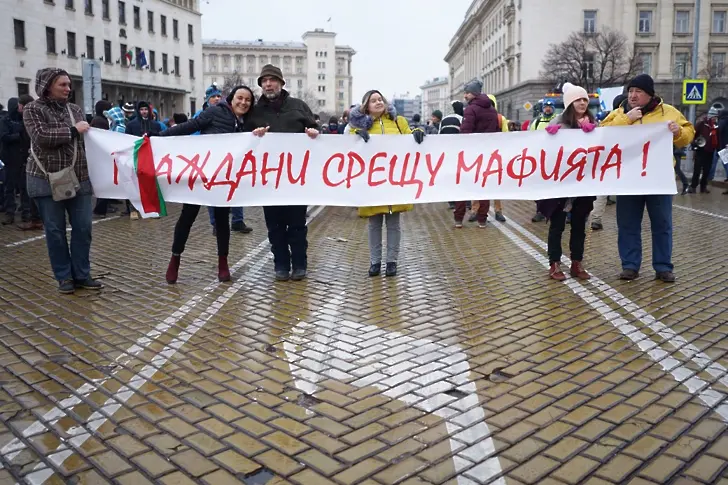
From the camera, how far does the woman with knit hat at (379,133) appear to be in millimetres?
7523

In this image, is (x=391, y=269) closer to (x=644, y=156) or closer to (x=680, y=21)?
(x=644, y=156)

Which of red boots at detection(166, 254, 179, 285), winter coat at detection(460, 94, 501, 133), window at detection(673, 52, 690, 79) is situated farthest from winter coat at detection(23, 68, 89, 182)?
window at detection(673, 52, 690, 79)

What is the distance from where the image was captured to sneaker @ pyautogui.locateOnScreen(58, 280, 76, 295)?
6.99m

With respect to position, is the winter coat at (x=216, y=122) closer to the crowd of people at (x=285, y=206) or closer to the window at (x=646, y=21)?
the crowd of people at (x=285, y=206)

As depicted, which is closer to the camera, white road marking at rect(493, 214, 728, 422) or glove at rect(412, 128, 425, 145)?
white road marking at rect(493, 214, 728, 422)

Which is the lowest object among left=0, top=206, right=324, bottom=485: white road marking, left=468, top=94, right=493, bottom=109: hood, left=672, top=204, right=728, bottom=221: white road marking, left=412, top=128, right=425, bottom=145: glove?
left=0, top=206, right=324, bottom=485: white road marking

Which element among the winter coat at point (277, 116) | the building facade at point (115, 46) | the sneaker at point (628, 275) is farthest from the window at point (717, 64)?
the winter coat at point (277, 116)

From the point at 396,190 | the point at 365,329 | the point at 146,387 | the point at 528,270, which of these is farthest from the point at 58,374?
the point at 528,270

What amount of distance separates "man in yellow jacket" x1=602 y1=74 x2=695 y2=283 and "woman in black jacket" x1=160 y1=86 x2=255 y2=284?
Answer: 147 inches

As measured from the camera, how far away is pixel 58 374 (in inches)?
188

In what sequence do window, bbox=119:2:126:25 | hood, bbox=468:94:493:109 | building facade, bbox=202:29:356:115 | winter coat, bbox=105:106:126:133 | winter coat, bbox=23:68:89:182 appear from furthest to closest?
building facade, bbox=202:29:356:115
window, bbox=119:2:126:25
winter coat, bbox=105:106:126:133
hood, bbox=468:94:493:109
winter coat, bbox=23:68:89:182

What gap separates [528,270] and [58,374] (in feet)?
16.6

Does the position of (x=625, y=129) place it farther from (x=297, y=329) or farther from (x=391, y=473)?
(x=391, y=473)

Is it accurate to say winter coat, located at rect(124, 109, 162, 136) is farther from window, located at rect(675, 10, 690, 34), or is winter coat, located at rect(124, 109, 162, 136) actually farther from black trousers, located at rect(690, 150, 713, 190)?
window, located at rect(675, 10, 690, 34)
